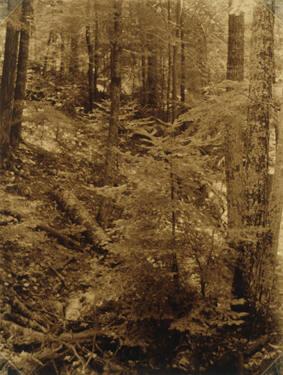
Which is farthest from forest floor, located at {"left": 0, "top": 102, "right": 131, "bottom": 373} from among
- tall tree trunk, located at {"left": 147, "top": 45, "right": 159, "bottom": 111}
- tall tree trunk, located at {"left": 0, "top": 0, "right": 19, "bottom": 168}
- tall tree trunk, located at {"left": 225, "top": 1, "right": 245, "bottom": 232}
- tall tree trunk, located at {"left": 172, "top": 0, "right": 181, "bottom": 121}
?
tall tree trunk, located at {"left": 225, "top": 1, "right": 245, "bottom": 232}

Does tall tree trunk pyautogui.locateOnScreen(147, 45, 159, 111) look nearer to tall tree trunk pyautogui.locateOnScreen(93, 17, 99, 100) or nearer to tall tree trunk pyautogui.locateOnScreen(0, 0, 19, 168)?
tall tree trunk pyautogui.locateOnScreen(93, 17, 99, 100)

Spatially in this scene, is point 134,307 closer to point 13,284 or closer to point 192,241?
point 192,241

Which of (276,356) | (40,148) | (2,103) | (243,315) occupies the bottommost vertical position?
(276,356)

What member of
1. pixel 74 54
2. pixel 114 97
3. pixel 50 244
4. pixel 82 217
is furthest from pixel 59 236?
pixel 74 54

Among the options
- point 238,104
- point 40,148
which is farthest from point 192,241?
point 40,148

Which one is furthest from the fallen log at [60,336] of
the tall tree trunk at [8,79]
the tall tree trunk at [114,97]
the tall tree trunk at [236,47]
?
the tall tree trunk at [236,47]

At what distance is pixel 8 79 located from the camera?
306cm

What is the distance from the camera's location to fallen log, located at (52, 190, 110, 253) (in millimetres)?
2990

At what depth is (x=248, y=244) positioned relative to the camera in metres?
3.07

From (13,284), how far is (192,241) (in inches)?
47.2

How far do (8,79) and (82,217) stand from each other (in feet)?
3.43

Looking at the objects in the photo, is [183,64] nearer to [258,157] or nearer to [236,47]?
[236,47]

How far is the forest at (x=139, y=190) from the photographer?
296 cm

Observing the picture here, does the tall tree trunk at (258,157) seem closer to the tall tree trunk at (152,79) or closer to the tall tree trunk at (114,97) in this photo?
the tall tree trunk at (152,79)
